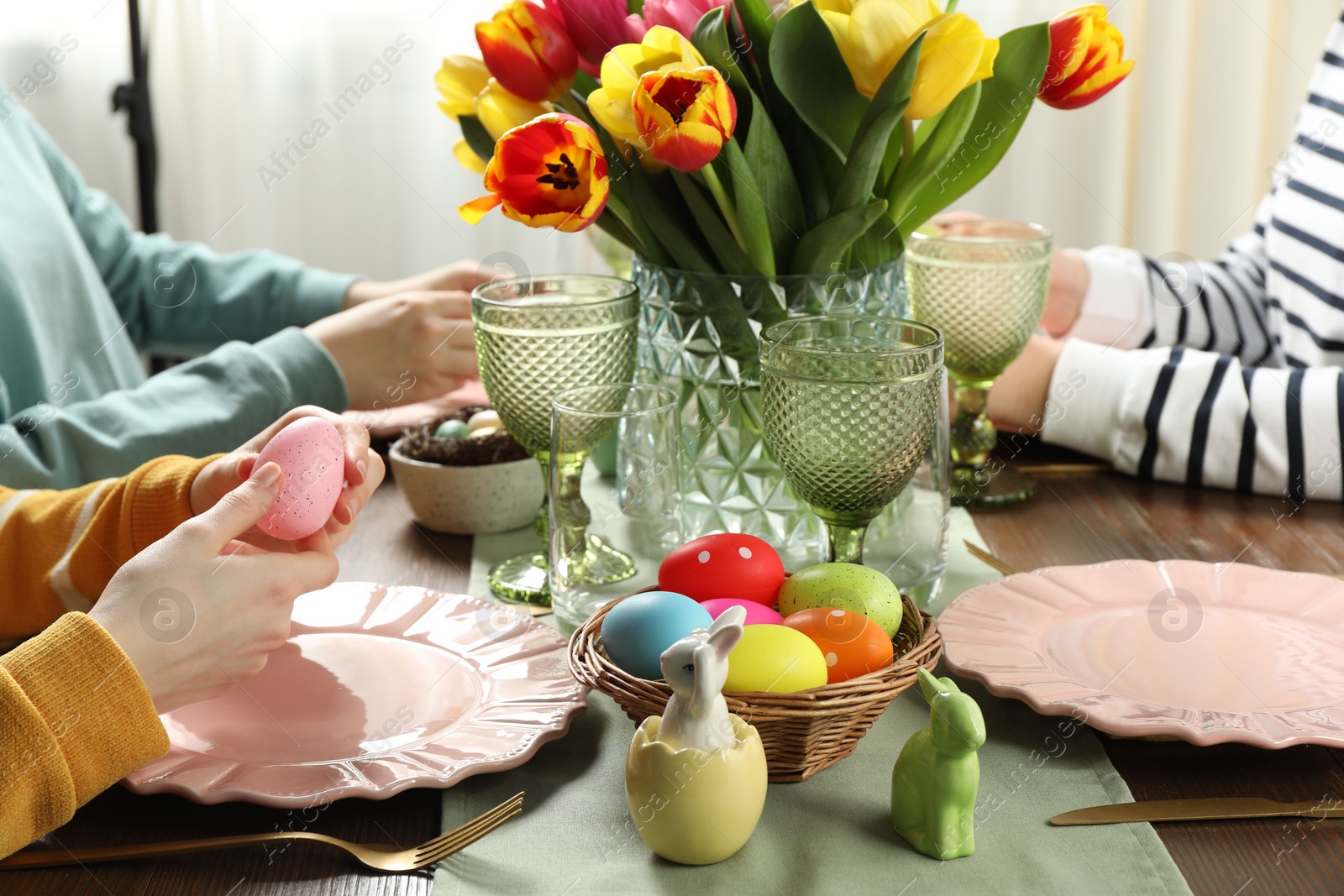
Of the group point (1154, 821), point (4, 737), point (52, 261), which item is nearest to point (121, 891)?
point (4, 737)

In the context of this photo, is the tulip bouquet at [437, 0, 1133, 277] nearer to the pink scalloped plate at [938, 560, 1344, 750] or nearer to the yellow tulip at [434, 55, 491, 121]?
the yellow tulip at [434, 55, 491, 121]

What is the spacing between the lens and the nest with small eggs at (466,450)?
797mm

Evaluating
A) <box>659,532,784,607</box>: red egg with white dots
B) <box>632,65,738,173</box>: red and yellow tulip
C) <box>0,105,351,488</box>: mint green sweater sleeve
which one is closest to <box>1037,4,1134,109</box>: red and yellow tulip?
<box>632,65,738,173</box>: red and yellow tulip

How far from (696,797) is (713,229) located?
0.36 metres

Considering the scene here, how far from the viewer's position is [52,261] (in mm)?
1150

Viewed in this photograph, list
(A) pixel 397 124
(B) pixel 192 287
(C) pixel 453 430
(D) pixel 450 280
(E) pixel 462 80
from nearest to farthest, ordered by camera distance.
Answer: (E) pixel 462 80
(C) pixel 453 430
(D) pixel 450 280
(B) pixel 192 287
(A) pixel 397 124

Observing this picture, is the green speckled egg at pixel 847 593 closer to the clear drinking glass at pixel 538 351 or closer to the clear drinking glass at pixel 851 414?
the clear drinking glass at pixel 851 414

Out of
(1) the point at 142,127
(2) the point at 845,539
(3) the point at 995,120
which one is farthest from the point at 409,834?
(1) the point at 142,127

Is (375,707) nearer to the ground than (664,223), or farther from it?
nearer to the ground

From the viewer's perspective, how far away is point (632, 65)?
0.57 meters

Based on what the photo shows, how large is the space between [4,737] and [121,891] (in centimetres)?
8

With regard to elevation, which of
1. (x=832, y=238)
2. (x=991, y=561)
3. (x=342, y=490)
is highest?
(x=832, y=238)

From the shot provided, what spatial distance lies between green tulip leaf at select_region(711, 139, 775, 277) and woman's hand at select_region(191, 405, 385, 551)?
9.9 inches

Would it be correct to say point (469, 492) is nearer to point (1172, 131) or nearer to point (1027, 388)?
point (1027, 388)
